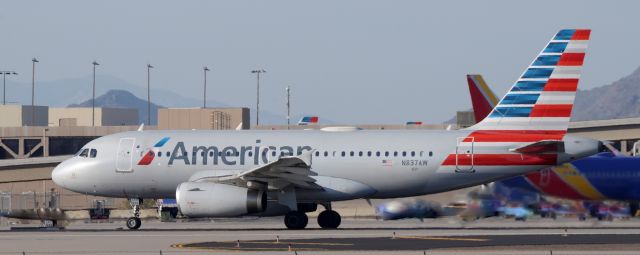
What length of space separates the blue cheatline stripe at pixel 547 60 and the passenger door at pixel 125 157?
645 inches

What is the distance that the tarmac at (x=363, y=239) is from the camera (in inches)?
1425

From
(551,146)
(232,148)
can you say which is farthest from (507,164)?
(232,148)

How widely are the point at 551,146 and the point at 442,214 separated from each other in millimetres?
6273

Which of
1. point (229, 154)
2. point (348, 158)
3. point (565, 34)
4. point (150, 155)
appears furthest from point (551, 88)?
point (150, 155)

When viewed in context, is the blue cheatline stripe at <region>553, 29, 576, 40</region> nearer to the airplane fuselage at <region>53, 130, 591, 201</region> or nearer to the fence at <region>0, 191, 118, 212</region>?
the airplane fuselage at <region>53, 130, 591, 201</region>

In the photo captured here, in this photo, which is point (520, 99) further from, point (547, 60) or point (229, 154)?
point (229, 154)

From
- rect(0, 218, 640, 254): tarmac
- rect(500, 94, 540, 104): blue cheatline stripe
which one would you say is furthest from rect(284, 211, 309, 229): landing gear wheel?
rect(500, 94, 540, 104): blue cheatline stripe

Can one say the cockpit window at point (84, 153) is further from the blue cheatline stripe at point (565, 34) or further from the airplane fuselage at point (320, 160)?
the blue cheatline stripe at point (565, 34)

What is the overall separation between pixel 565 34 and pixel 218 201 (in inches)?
574

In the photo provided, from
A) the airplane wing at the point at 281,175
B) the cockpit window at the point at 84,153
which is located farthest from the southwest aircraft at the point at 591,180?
the cockpit window at the point at 84,153

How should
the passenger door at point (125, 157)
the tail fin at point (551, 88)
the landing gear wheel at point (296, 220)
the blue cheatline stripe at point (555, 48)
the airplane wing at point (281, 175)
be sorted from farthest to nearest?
the passenger door at point (125, 157), the landing gear wheel at point (296, 220), the blue cheatline stripe at point (555, 48), the tail fin at point (551, 88), the airplane wing at point (281, 175)

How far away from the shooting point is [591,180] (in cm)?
5912

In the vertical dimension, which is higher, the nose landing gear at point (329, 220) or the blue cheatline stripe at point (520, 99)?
the blue cheatline stripe at point (520, 99)

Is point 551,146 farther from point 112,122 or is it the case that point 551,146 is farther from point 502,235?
point 112,122
